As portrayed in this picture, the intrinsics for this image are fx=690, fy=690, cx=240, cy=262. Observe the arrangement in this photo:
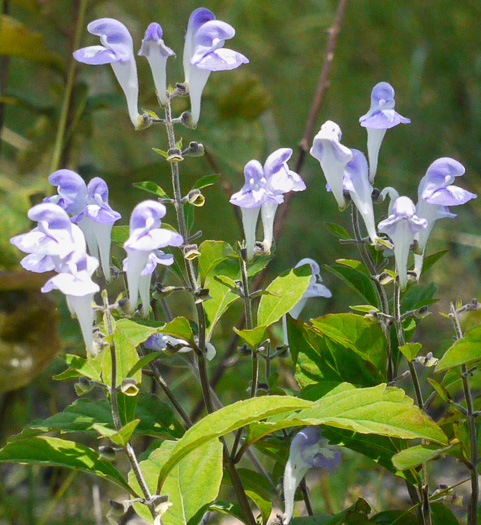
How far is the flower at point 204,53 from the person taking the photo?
726 mm

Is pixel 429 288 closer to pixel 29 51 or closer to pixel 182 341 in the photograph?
pixel 182 341

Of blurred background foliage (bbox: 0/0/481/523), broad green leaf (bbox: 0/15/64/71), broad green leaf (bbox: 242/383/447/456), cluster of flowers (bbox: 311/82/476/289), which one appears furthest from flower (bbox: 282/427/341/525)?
broad green leaf (bbox: 0/15/64/71)

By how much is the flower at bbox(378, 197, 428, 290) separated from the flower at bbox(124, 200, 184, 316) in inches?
8.7

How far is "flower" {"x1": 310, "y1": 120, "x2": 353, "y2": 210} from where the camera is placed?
74cm

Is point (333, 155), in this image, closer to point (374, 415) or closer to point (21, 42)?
point (374, 415)

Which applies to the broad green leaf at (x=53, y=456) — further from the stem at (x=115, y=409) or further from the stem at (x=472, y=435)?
the stem at (x=472, y=435)

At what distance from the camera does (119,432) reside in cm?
57

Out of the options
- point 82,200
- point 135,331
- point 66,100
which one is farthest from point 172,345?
point 66,100

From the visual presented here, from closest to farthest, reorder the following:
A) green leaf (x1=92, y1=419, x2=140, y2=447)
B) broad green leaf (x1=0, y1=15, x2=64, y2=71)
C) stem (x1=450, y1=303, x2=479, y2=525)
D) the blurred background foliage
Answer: green leaf (x1=92, y1=419, x2=140, y2=447), stem (x1=450, y1=303, x2=479, y2=525), broad green leaf (x1=0, y1=15, x2=64, y2=71), the blurred background foliage

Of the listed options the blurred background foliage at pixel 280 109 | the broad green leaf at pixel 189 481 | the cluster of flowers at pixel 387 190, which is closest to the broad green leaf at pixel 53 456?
the broad green leaf at pixel 189 481

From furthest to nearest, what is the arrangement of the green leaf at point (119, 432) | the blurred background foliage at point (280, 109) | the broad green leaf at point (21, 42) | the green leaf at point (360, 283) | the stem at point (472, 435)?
1. the blurred background foliage at point (280, 109)
2. the broad green leaf at point (21, 42)
3. the green leaf at point (360, 283)
4. the stem at point (472, 435)
5. the green leaf at point (119, 432)

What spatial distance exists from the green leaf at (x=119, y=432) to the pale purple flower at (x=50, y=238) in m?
0.16

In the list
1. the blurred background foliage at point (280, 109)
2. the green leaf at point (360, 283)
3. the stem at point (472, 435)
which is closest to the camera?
the stem at point (472, 435)

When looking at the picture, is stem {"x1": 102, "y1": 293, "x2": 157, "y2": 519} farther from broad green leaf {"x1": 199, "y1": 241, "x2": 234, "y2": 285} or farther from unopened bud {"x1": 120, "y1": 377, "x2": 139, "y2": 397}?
broad green leaf {"x1": 199, "y1": 241, "x2": 234, "y2": 285}
